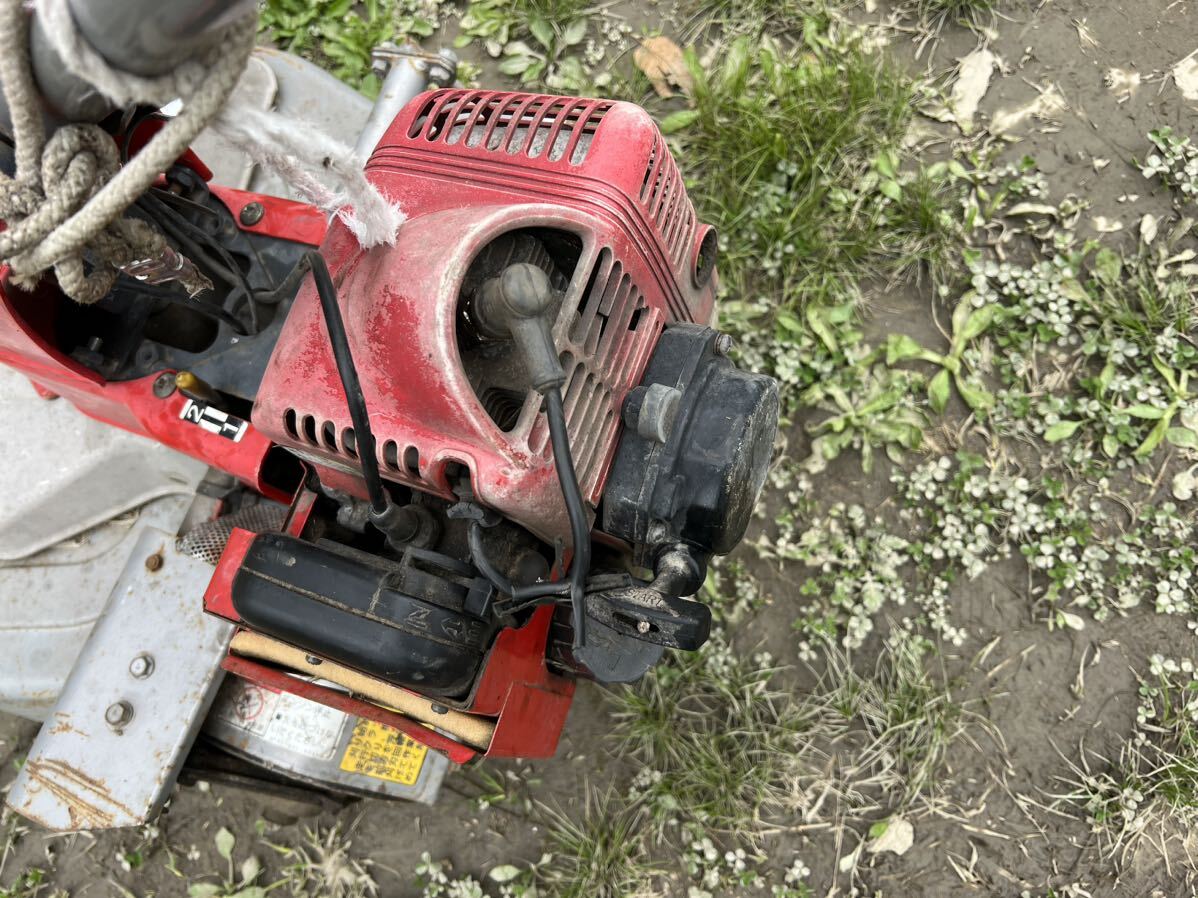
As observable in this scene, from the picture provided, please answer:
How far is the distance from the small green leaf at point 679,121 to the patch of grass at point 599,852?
187 cm

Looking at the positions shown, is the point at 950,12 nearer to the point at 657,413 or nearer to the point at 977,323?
the point at 977,323

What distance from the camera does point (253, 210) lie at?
1626mm

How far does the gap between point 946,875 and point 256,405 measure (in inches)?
75.8

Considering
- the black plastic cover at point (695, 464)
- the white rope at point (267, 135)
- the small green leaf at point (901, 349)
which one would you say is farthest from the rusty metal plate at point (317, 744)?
the small green leaf at point (901, 349)

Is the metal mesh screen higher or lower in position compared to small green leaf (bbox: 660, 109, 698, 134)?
lower

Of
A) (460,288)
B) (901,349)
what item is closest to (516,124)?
(460,288)

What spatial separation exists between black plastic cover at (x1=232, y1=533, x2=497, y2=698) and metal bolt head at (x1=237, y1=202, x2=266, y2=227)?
2.15ft

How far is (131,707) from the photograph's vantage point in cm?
183

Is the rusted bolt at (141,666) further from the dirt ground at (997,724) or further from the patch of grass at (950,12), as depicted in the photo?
the patch of grass at (950,12)

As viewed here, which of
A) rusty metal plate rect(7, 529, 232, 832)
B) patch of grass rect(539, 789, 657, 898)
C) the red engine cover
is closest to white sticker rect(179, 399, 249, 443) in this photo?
the red engine cover

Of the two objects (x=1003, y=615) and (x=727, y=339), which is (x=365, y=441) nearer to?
(x=727, y=339)

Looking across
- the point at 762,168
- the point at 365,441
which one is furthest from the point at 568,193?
the point at 762,168

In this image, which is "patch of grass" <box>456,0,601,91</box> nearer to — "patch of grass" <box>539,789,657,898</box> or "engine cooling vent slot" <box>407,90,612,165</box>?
"engine cooling vent slot" <box>407,90,612,165</box>

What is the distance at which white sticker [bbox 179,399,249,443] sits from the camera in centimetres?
160
